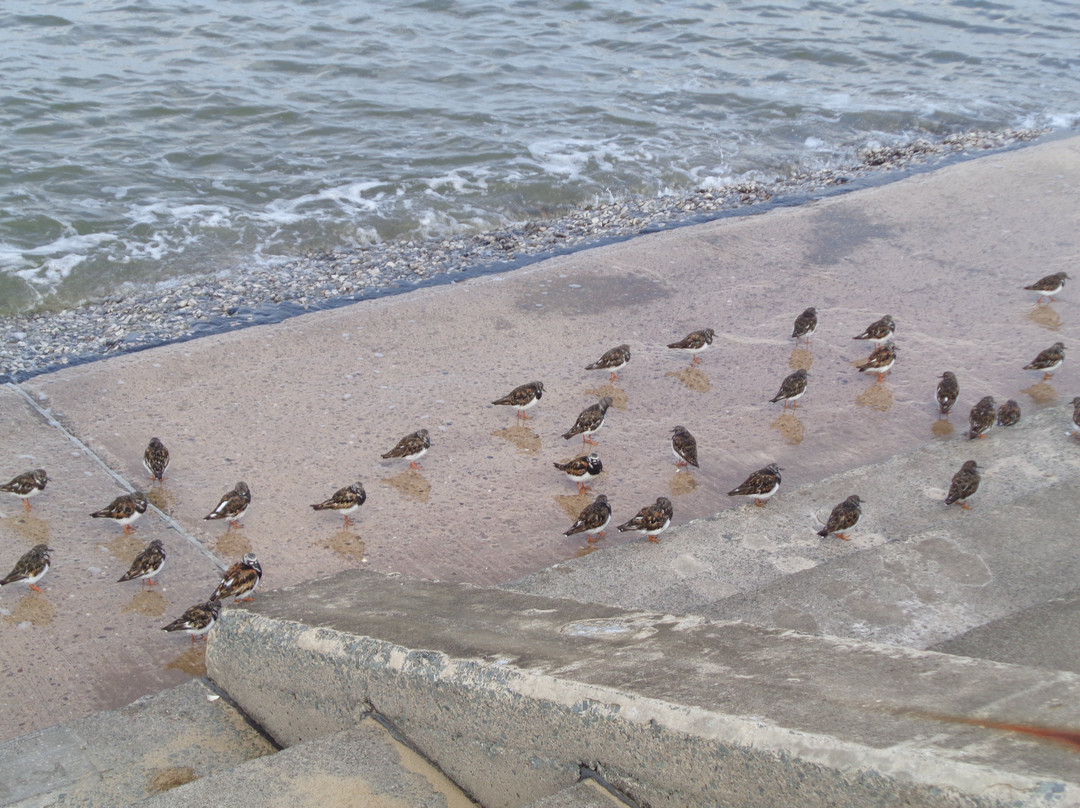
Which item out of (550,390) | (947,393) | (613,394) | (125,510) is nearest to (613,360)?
(613,394)

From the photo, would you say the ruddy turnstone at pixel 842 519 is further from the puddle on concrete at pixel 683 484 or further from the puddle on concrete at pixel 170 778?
the puddle on concrete at pixel 170 778

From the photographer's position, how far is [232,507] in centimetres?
539

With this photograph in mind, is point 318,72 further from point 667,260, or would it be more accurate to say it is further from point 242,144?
point 667,260

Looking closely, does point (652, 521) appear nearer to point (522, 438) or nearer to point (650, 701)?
point (522, 438)

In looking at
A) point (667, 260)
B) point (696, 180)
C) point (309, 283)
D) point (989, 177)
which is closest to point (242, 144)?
point (309, 283)

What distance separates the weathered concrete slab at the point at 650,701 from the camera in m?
2.17

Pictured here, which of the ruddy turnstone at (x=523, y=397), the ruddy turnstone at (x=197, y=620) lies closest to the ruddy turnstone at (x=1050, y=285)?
the ruddy turnstone at (x=523, y=397)

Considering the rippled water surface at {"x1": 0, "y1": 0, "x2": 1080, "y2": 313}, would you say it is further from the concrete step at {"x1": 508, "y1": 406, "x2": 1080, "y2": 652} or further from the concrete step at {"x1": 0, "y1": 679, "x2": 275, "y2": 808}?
the concrete step at {"x1": 0, "y1": 679, "x2": 275, "y2": 808}

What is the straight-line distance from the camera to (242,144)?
44.1 ft

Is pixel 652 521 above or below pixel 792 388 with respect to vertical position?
below

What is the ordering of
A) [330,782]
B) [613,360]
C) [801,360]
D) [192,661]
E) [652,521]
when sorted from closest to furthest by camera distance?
[330,782] → [192,661] → [652,521] → [613,360] → [801,360]

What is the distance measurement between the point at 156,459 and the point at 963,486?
4.58 m

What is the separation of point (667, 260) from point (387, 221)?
3901mm

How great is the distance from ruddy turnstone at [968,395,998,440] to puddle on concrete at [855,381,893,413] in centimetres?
65
